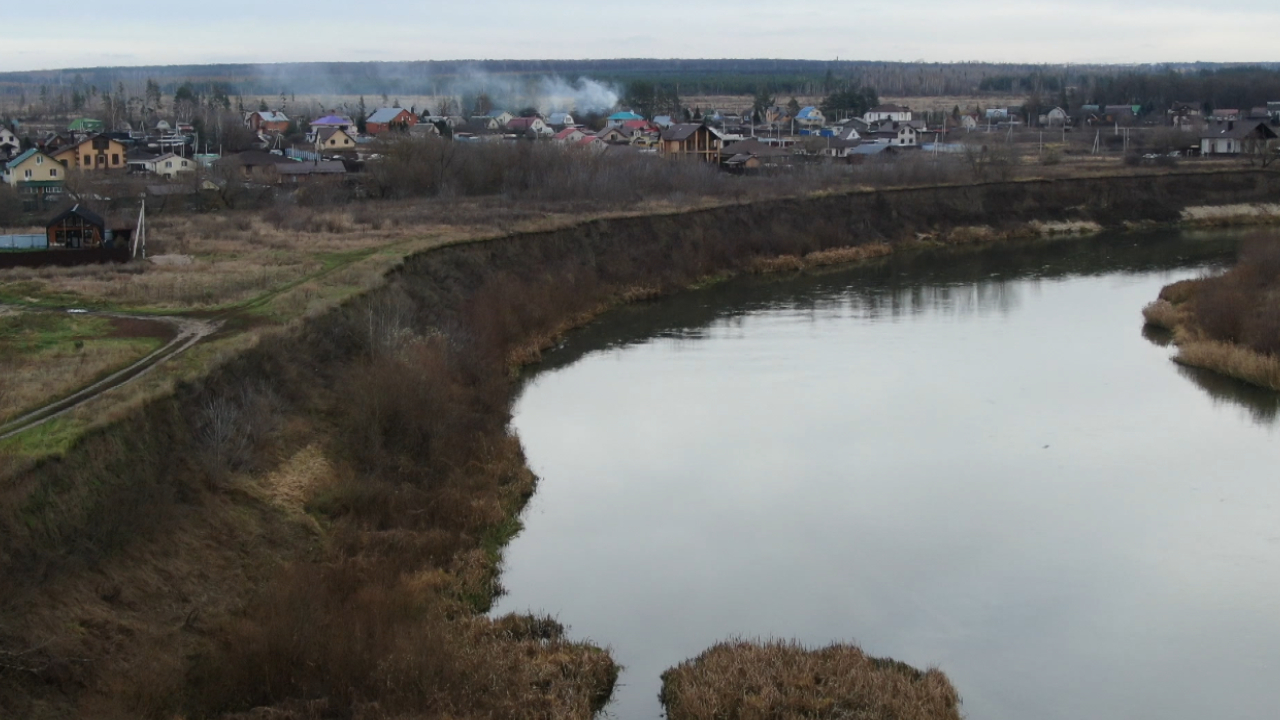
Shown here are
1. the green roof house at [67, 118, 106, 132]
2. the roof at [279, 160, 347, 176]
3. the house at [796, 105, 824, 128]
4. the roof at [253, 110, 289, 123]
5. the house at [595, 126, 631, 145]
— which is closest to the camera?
the roof at [279, 160, 347, 176]

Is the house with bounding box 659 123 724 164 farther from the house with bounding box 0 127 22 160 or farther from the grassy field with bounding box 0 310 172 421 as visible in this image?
the grassy field with bounding box 0 310 172 421

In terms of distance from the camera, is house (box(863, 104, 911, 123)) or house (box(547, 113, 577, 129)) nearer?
house (box(547, 113, 577, 129))

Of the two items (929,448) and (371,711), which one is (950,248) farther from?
(371,711)

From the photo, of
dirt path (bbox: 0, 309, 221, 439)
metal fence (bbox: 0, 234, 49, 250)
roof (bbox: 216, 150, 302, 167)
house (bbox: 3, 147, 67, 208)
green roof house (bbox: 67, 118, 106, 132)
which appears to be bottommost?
dirt path (bbox: 0, 309, 221, 439)

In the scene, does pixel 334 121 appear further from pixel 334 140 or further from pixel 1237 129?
pixel 1237 129

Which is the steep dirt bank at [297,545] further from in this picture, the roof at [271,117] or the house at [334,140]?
the roof at [271,117]

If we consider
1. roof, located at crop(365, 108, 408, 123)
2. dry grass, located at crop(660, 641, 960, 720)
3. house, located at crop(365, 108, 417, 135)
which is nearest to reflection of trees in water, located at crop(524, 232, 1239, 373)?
dry grass, located at crop(660, 641, 960, 720)

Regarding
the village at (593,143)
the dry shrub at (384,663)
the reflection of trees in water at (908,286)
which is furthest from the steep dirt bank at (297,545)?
the village at (593,143)
